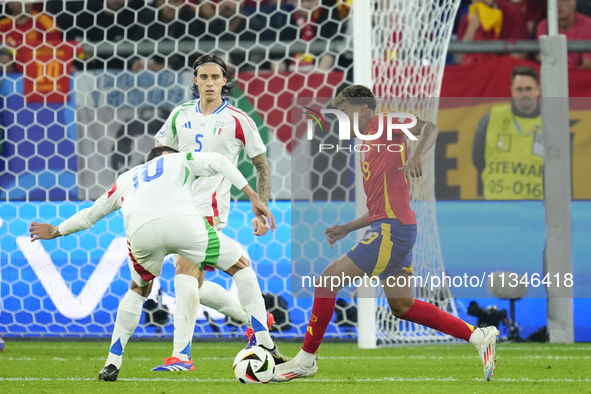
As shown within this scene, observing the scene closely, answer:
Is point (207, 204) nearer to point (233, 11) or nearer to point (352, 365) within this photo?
point (352, 365)

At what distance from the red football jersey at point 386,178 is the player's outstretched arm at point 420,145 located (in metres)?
0.06

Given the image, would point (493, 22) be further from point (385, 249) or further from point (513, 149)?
point (385, 249)

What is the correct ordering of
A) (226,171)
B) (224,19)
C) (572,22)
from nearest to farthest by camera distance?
(226,171), (224,19), (572,22)

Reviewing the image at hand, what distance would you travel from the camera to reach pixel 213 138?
17.3ft

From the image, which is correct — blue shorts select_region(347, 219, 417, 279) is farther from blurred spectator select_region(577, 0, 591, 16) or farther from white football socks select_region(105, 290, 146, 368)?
blurred spectator select_region(577, 0, 591, 16)

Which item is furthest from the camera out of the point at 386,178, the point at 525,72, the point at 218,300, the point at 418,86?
the point at 525,72

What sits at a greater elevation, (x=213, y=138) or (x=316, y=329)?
(x=213, y=138)

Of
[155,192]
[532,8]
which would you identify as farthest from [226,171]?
[532,8]

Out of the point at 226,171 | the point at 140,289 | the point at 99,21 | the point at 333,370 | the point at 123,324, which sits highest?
the point at 99,21

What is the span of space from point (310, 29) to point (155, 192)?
3846mm

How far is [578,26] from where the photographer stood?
27.9ft

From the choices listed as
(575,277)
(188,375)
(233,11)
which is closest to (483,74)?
(575,277)

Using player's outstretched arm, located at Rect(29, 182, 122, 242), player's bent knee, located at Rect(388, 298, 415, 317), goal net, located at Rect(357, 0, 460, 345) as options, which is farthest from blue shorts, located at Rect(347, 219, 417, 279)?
goal net, located at Rect(357, 0, 460, 345)

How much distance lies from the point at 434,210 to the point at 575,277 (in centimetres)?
117
